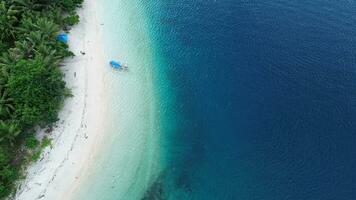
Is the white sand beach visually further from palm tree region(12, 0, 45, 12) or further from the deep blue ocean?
the deep blue ocean

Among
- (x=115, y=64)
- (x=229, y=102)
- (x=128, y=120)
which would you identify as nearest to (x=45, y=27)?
(x=115, y=64)

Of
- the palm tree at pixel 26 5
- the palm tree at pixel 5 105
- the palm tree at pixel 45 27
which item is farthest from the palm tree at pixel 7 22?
the palm tree at pixel 5 105

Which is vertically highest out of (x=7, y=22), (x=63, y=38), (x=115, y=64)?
(x=7, y=22)

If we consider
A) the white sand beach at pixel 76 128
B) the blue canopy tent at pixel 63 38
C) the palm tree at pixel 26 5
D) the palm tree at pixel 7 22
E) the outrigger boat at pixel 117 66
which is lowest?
the white sand beach at pixel 76 128

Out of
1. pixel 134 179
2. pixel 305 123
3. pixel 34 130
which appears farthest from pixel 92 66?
pixel 305 123

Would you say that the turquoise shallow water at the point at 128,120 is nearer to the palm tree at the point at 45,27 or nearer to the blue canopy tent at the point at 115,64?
the blue canopy tent at the point at 115,64

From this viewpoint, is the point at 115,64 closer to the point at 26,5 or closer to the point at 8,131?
the point at 26,5

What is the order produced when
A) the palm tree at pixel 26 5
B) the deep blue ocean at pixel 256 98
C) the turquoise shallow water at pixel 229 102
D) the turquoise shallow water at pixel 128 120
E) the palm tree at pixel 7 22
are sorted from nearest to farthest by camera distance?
the turquoise shallow water at pixel 128 120
the turquoise shallow water at pixel 229 102
the deep blue ocean at pixel 256 98
the palm tree at pixel 7 22
the palm tree at pixel 26 5
